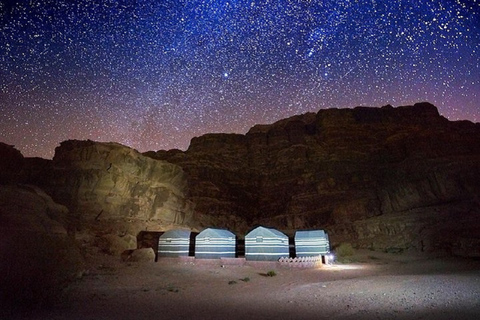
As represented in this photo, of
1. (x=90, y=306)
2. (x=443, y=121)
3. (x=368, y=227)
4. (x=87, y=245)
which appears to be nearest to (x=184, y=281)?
(x=90, y=306)

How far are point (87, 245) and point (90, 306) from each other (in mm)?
27160

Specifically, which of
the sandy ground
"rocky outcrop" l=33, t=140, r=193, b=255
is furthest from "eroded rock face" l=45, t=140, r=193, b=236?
the sandy ground

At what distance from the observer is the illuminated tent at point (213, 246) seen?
31045 mm

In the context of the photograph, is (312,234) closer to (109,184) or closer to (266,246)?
(266,246)

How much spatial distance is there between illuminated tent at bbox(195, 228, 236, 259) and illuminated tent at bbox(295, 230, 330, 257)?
286 inches

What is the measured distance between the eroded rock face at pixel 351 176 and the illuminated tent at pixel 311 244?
15.8 meters

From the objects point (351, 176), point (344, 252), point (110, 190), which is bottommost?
point (344, 252)

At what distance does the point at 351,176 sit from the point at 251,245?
179 ft

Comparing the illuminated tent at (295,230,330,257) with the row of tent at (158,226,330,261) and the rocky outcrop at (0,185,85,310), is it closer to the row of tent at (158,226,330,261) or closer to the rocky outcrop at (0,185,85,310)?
the row of tent at (158,226,330,261)

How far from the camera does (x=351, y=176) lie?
76562mm

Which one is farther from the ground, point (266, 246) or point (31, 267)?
point (31, 267)

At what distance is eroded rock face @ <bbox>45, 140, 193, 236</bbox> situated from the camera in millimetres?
47031

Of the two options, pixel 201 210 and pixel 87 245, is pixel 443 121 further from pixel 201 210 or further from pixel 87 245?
pixel 87 245

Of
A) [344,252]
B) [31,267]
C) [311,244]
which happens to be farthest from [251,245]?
[31,267]
